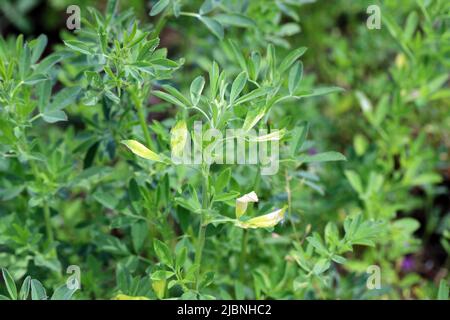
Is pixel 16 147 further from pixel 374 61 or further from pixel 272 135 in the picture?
pixel 374 61

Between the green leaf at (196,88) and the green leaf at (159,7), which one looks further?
the green leaf at (159,7)

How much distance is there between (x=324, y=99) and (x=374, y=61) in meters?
0.28

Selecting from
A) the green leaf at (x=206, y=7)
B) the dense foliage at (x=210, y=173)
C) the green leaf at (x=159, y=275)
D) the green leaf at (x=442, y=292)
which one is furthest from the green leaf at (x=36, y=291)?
the green leaf at (x=442, y=292)

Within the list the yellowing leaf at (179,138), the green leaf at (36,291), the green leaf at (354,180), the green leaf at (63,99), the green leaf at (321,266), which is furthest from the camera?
the green leaf at (354,180)

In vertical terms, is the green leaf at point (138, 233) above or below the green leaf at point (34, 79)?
below

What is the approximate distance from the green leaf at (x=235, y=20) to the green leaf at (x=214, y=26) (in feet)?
0.24

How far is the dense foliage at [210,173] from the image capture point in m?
1.63

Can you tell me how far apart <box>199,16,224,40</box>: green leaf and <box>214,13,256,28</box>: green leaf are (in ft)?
0.24

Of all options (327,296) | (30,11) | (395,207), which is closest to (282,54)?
(395,207)

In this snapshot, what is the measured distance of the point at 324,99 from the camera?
318 cm

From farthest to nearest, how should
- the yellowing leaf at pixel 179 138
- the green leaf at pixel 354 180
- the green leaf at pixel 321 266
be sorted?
the green leaf at pixel 354 180
the green leaf at pixel 321 266
the yellowing leaf at pixel 179 138

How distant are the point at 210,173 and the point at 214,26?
41 centimetres

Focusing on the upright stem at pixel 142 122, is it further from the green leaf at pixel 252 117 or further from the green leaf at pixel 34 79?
the green leaf at pixel 252 117

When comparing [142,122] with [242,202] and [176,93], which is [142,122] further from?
[242,202]
